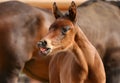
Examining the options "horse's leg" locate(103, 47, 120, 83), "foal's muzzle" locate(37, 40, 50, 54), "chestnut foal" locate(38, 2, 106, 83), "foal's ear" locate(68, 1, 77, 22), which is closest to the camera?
"foal's muzzle" locate(37, 40, 50, 54)

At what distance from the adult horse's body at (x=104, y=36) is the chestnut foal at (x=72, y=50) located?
1.42 feet

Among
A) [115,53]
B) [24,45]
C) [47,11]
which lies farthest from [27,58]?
[115,53]

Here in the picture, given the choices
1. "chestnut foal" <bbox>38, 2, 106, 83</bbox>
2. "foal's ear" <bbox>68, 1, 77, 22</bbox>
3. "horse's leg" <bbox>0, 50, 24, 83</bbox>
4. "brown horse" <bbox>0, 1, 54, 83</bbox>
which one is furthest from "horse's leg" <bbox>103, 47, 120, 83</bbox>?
"foal's ear" <bbox>68, 1, 77, 22</bbox>

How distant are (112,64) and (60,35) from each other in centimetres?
104

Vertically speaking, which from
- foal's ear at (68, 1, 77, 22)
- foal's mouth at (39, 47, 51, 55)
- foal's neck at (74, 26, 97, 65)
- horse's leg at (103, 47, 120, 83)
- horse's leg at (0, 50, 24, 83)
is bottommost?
horse's leg at (103, 47, 120, 83)

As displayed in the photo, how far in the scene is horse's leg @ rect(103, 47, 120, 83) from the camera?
4430mm

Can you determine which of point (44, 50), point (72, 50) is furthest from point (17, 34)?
point (44, 50)

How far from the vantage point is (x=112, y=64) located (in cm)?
447

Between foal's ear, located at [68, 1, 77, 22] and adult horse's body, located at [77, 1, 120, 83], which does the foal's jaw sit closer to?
foal's ear, located at [68, 1, 77, 22]

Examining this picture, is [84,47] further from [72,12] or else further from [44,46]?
[44,46]

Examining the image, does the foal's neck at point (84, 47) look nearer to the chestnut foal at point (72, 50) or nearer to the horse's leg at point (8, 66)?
the chestnut foal at point (72, 50)

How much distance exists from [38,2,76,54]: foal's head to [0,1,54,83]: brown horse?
62 cm

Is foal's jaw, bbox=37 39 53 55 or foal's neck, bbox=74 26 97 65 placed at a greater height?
foal's jaw, bbox=37 39 53 55

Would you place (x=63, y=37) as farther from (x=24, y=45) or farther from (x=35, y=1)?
(x=35, y=1)
